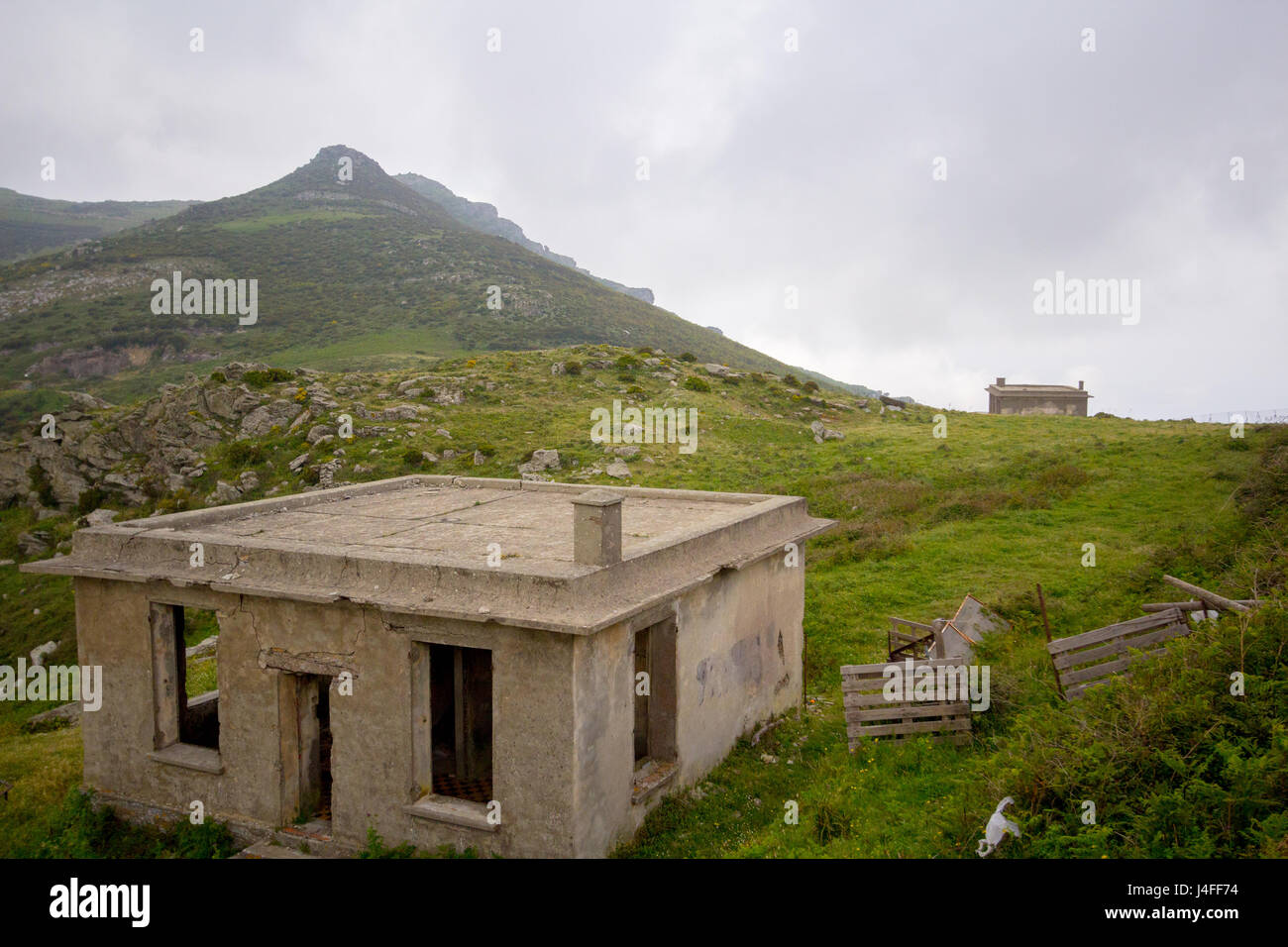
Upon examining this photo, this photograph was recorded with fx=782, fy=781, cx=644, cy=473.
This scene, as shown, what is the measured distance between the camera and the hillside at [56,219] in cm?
12875

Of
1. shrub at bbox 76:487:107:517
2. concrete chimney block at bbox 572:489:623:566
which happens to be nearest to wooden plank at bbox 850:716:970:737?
concrete chimney block at bbox 572:489:623:566

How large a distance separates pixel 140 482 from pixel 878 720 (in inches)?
1338

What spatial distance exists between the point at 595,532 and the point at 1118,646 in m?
7.48

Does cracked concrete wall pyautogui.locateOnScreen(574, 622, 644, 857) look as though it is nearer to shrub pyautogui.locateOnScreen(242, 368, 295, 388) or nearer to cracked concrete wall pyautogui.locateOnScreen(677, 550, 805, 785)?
cracked concrete wall pyautogui.locateOnScreen(677, 550, 805, 785)

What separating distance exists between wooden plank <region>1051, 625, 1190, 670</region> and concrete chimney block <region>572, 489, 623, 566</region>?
638cm

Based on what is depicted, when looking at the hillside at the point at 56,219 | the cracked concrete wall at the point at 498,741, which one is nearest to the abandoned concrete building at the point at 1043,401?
the cracked concrete wall at the point at 498,741

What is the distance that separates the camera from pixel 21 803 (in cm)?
1245

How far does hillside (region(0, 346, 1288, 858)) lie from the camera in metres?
7.34

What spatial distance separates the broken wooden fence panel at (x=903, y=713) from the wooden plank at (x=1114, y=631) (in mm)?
1274

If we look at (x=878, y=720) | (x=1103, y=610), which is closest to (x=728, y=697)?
(x=878, y=720)

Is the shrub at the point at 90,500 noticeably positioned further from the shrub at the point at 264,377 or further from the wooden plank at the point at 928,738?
the wooden plank at the point at 928,738

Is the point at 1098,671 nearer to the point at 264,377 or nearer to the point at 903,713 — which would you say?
the point at 903,713
